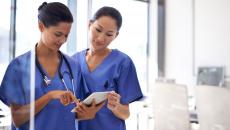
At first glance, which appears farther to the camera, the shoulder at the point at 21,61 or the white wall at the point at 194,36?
the white wall at the point at 194,36

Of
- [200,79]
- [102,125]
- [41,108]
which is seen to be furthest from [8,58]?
[200,79]

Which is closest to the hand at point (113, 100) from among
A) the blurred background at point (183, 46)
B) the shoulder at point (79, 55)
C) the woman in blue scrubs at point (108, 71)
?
the woman in blue scrubs at point (108, 71)

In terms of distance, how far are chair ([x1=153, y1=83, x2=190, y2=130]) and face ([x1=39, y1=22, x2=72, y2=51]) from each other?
127 cm

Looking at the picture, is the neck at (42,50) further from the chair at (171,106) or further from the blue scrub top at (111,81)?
the chair at (171,106)

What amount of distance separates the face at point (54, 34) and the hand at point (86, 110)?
0.23m

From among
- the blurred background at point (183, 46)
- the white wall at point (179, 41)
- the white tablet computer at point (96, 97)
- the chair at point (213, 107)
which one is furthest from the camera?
the white wall at point (179, 41)

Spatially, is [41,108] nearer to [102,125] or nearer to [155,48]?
[102,125]

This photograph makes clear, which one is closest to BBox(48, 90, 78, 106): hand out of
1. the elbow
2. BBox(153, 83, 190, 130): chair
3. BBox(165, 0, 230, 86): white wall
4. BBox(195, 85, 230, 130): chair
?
the elbow

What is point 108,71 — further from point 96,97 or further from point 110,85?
point 96,97

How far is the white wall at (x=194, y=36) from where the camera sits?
3195 millimetres

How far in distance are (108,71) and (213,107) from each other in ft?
2.86

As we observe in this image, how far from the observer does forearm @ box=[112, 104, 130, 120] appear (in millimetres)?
1210

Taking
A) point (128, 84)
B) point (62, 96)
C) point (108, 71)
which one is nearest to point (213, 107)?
point (128, 84)

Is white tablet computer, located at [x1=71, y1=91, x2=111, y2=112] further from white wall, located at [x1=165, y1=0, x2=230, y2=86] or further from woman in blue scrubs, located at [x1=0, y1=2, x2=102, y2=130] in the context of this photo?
white wall, located at [x1=165, y1=0, x2=230, y2=86]
